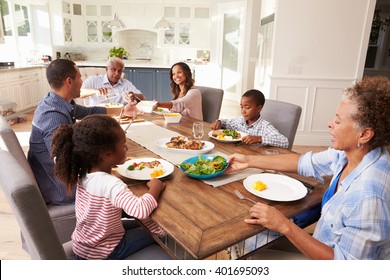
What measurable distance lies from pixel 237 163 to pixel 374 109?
0.66m

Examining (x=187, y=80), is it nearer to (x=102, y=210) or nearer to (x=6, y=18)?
(x=102, y=210)

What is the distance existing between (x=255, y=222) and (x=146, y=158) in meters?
0.73

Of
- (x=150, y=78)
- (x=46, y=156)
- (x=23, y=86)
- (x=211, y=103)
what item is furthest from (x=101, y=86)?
(x=150, y=78)

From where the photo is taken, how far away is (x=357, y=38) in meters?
3.91

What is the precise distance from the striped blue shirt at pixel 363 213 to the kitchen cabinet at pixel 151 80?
5.90 metres

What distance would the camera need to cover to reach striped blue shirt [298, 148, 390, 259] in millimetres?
849

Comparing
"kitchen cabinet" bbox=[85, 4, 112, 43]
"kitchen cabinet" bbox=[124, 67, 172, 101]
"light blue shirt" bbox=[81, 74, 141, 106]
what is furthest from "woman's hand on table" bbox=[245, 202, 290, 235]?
"kitchen cabinet" bbox=[85, 4, 112, 43]

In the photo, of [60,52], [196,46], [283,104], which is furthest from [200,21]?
[283,104]

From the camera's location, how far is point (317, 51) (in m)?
3.96

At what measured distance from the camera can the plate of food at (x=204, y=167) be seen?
1300 mm

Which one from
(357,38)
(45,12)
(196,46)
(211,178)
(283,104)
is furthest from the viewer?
(196,46)

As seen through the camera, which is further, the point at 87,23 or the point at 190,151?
the point at 87,23

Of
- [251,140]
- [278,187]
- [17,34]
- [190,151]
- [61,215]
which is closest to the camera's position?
[278,187]
